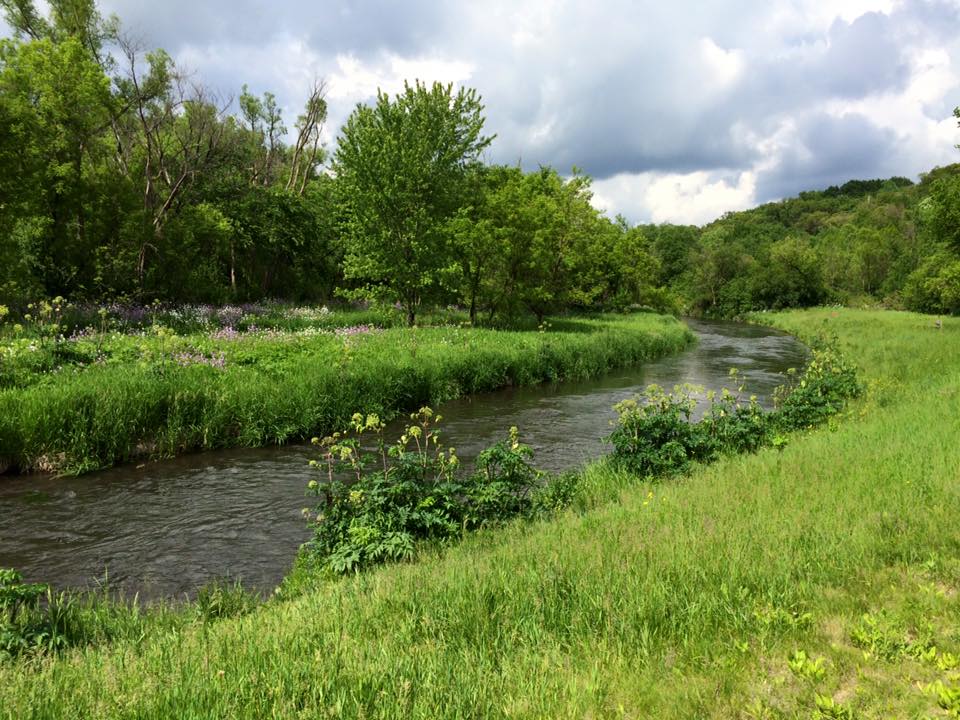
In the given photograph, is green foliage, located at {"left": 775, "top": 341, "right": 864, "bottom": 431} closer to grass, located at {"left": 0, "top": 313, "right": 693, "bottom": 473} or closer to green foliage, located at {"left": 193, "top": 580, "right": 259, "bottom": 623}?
grass, located at {"left": 0, "top": 313, "right": 693, "bottom": 473}

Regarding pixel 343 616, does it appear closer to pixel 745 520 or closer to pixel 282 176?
pixel 745 520

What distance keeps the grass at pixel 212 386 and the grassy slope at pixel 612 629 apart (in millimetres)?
8108

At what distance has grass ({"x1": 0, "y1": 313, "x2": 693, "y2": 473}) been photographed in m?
10.9

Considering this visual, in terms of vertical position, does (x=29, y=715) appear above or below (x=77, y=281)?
below

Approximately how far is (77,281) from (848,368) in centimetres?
2857

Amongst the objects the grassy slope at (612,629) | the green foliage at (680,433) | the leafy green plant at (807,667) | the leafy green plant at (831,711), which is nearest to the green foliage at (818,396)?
the green foliage at (680,433)

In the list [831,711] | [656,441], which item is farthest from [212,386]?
[831,711]

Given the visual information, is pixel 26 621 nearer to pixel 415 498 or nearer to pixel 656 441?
pixel 415 498

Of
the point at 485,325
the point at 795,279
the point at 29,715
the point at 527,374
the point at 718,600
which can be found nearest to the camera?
the point at 29,715

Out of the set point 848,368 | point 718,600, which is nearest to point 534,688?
point 718,600

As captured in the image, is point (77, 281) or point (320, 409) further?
point (77, 281)

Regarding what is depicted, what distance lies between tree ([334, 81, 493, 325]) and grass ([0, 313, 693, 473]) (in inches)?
247

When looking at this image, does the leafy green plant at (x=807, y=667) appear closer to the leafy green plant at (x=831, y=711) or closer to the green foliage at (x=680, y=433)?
the leafy green plant at (x=831, y=711)

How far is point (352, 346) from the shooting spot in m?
19.1
